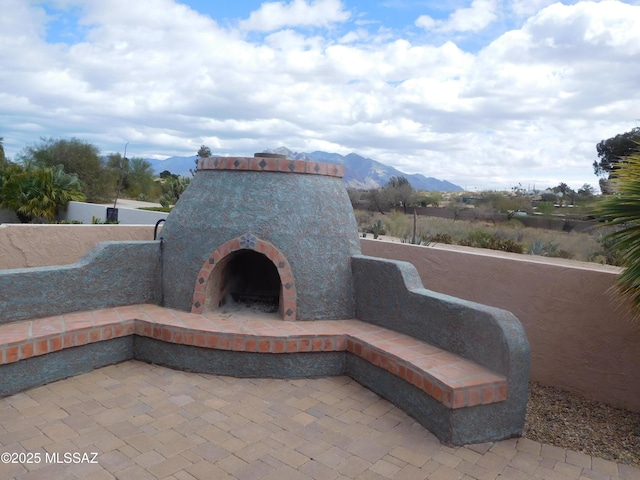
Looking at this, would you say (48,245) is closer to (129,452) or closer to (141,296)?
(141,296)

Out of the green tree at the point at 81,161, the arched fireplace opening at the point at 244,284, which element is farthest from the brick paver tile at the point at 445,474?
the green tree at the point at 81,161

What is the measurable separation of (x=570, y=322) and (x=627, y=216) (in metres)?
1.35

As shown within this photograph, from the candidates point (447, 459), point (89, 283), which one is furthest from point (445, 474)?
point (89, 283)

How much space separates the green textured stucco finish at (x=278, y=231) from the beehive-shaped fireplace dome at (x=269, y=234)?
11 mm

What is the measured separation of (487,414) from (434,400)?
0.42 metres

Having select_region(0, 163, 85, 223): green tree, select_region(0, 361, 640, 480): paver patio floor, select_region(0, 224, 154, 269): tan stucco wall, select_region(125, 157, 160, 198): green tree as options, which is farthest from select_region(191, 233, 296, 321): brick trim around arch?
select_region(125, 157, 160, 198): green tree

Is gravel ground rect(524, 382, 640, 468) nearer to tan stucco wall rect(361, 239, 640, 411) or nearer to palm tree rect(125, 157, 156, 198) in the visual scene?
tan stucco wall rect(361, 239, 640, 411)

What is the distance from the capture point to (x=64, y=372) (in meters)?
4.46

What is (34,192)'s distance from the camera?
1600cm

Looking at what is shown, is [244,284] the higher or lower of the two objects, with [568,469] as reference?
higher

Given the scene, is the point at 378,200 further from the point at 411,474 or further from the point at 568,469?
the point at 411,474

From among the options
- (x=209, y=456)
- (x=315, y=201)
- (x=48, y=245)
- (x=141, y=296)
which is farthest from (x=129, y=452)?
(x=48, y=245)

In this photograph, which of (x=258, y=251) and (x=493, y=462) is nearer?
Result: (x=493, y=462)

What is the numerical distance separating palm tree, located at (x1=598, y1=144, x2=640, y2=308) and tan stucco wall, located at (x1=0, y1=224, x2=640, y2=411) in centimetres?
54
